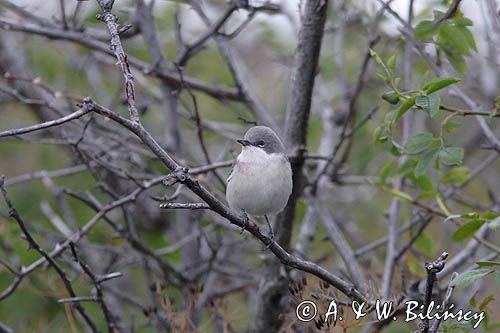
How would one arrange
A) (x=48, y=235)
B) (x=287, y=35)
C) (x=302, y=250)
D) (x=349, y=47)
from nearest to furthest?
(x=302, y=250) → (x=48, y=235) → (x=349, y=47) → (x=287, y=35)

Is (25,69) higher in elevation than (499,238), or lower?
higher

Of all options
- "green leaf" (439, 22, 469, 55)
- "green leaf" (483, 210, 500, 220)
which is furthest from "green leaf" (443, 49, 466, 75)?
"green leaf" (483, 210, 500, 220)

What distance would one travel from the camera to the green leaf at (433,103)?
255cm

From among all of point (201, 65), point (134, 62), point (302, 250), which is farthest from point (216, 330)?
point (201, 65)

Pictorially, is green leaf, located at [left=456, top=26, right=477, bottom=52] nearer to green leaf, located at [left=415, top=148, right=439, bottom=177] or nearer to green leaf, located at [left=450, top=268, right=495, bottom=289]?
green leaf, located at [left=415, top=148, right=439, bottom=177]

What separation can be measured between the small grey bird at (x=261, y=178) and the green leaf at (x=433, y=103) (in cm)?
99

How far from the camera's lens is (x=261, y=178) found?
3.39 metres

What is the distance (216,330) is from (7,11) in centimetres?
299

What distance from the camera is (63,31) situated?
4.36 meters

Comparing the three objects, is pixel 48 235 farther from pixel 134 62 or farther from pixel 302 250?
pixel 302 250

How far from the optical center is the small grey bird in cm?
Result: 334

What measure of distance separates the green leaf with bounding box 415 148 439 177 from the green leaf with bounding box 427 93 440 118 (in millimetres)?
307

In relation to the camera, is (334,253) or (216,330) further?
(334,253)

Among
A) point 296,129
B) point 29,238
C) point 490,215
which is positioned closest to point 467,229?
point 490,215
